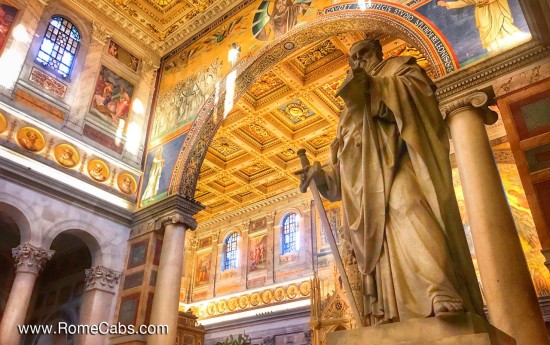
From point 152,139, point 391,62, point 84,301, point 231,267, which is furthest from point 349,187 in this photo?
point 231,267

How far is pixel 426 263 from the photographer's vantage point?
7.95 ft

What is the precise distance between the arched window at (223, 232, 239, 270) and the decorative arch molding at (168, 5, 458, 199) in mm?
7634

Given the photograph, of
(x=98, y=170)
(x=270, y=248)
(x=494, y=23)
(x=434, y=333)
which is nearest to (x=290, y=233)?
(x=270, y=248)

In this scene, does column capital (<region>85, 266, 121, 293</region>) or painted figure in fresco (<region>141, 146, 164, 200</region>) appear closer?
column capital (<region>85, 266, 121, 293</region>)

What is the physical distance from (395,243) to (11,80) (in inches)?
387

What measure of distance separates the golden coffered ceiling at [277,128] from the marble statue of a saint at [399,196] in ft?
28.5

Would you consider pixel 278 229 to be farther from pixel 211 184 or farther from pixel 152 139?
pixel 152 139

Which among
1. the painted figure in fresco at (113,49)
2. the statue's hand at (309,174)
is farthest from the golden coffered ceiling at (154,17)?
the statue's hand at (309,174)

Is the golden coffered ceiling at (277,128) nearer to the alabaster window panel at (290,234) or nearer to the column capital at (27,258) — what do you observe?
the alabaster window panel at (290,234)

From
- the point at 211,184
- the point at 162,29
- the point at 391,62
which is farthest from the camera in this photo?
the point at 211,184

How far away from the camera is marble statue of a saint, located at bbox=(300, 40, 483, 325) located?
2.44 meters

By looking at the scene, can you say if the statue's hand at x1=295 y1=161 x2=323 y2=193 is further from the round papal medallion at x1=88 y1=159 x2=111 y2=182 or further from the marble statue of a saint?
the round papal medallion at x1=88 y1=159 x2=111 y2=182

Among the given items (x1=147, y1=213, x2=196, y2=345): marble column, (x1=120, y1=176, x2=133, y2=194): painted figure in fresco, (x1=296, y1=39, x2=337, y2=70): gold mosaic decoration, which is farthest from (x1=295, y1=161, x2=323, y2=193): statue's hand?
(x1=296, y1=39, x2=337, y2=70): gold mosaic decoration

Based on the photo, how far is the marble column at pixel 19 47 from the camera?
9594 millimetres
